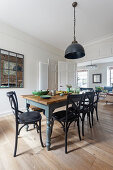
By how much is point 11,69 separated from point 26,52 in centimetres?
93

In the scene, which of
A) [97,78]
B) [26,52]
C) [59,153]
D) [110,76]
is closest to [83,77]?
[97,78]

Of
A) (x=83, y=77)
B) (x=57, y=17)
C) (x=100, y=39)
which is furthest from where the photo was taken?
(x=83, y=77)

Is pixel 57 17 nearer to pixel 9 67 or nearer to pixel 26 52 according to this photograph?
pixel 26 52

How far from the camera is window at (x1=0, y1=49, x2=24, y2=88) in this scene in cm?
287

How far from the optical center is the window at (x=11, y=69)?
9.42 feet

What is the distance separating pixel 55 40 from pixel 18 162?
13.6ft

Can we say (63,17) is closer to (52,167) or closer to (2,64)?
(2,64)

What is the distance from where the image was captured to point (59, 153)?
1360 millimetres

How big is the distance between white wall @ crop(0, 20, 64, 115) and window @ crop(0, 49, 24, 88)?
17 cm

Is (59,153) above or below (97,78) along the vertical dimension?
below

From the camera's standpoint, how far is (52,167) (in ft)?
3.75

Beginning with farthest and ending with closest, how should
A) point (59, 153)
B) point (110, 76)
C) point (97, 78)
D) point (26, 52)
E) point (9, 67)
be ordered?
point (97, 78), point (110, 76), point (26, 52), point (9, 67), point (59, 153)

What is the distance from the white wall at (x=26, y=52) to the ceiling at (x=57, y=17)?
250 millimetres

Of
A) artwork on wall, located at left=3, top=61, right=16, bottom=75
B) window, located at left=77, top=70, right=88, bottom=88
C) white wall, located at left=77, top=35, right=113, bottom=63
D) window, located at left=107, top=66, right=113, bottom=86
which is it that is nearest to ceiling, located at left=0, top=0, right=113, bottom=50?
white wall, located at left=77, top=35, right=113, bottom=63
